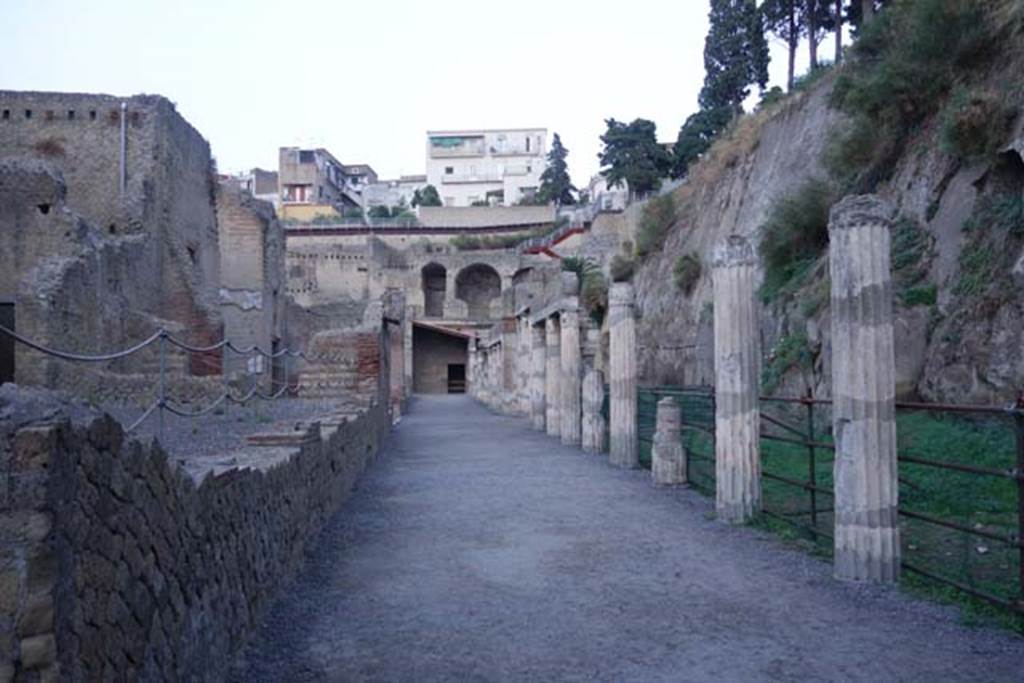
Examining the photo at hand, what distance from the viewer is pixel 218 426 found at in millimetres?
11422

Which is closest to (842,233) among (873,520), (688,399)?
(873,520)

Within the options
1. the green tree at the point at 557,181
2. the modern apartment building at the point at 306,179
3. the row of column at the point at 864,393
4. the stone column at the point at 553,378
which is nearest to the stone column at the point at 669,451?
the row of column at the point at 864,393

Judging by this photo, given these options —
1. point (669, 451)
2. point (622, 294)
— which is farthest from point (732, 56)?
point (669, 451)

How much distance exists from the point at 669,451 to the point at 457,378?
39.6 m

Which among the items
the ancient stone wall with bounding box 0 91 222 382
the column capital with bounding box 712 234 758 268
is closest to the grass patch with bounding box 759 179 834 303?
the column capital with bounding box 712 234 758 268

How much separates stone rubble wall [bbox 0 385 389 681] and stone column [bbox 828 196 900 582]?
377 cm

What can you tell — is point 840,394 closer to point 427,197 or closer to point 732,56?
point 732,56

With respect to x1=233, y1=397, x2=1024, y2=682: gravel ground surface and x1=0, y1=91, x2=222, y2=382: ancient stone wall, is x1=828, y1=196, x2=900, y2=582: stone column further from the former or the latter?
x1=0, y1=91, x2=222, y2=382: ancient stone wall

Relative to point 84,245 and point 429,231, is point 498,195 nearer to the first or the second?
point 429,231

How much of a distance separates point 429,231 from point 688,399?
53137mm

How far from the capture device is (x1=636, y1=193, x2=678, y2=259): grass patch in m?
31.1

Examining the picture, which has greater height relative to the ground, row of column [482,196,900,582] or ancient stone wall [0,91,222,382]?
ancient stone wall [0,91,222,382]

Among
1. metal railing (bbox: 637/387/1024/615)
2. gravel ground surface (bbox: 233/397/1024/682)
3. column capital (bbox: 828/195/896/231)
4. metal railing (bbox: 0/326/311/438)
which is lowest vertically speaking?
gravel ground surface (bbox: 233/397/1024/682)

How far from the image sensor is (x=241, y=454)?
6441mm
